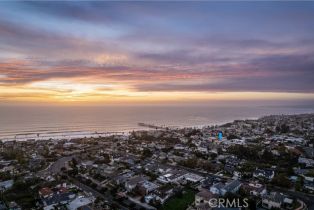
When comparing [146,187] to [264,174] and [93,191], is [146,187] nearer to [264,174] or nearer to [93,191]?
[93,191]

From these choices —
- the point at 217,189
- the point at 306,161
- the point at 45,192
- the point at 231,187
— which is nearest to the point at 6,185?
the point at 45,192

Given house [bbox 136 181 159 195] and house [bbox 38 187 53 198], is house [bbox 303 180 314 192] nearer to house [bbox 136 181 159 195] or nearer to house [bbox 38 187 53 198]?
house [bbox 136 181 159 195]

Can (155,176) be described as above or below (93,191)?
above

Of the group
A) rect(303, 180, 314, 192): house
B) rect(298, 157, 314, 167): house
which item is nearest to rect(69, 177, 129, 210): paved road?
rect(303, 180, 314, 192): house

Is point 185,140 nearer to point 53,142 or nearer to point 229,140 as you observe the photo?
point 229,140

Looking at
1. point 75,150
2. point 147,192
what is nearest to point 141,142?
point 75,150
